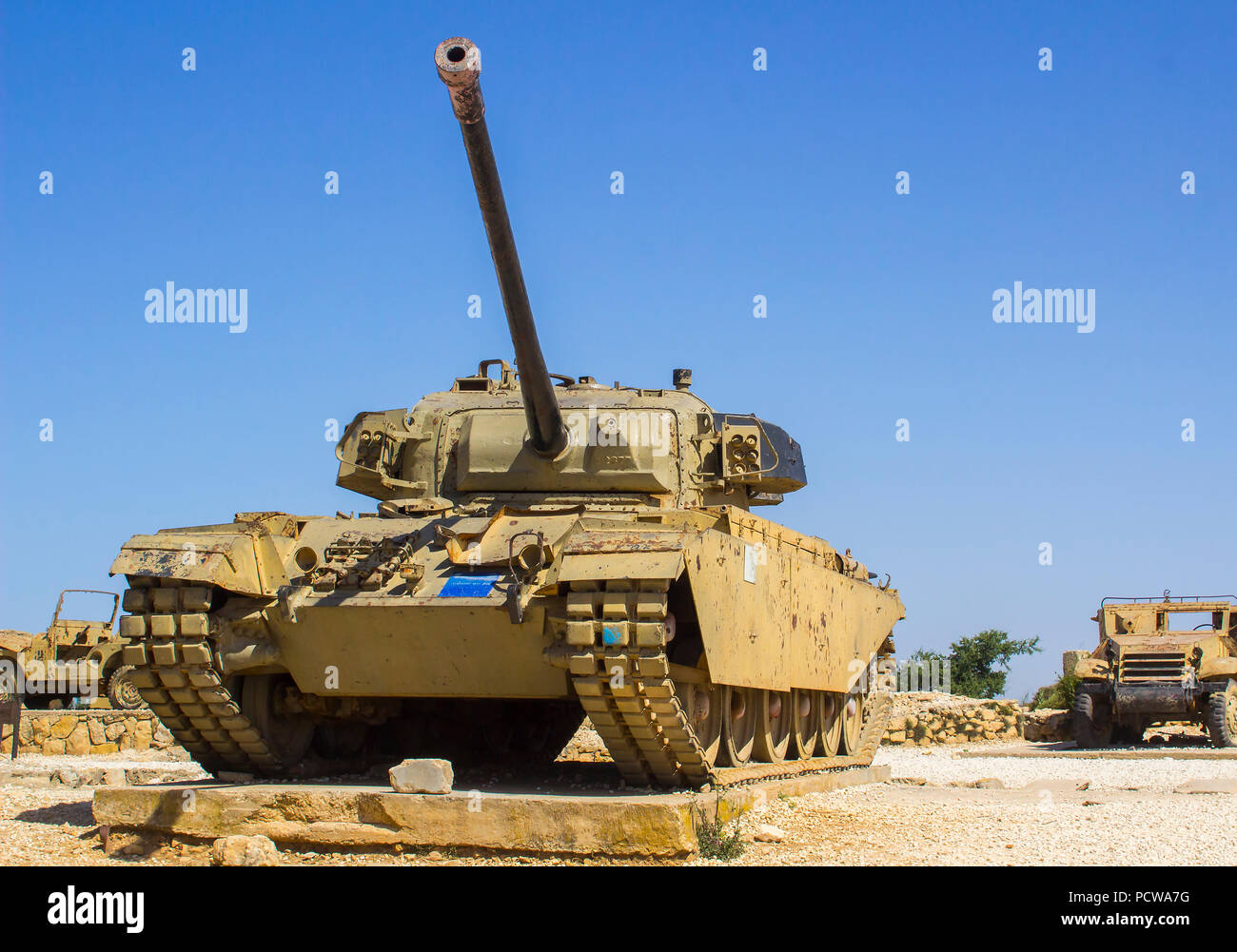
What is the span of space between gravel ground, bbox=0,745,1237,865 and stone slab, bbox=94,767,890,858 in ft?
0.37

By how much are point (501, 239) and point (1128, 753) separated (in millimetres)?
13538

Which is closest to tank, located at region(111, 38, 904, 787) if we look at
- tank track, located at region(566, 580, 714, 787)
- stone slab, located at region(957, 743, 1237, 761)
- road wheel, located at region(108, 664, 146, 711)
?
tank track, located at region(566, 580, 714, 787)

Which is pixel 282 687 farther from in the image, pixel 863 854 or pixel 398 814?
pixel 863 854

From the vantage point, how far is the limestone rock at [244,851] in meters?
8.79

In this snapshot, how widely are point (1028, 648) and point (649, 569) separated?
3125 centimetres

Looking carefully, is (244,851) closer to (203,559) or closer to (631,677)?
(203,559)

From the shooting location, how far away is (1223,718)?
1988 cm

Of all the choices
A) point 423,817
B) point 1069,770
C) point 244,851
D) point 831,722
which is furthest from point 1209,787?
point 244,851

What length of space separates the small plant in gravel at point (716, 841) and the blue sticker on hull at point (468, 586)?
7.09 feet

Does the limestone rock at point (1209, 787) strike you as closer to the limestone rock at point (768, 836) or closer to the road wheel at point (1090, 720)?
the limestone rock at point (768, 836)

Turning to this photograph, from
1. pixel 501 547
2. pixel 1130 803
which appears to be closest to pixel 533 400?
pixel 501 547

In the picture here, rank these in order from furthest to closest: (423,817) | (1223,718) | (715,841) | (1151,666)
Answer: (1151,666)
(1223,718)
(423,817)
(715,841)

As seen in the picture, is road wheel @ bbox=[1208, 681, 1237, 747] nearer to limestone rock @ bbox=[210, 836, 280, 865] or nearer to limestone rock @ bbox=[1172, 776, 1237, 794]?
limestone rock @ bbox=[1172, 776, 1237, 794]

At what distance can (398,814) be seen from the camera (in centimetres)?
899
